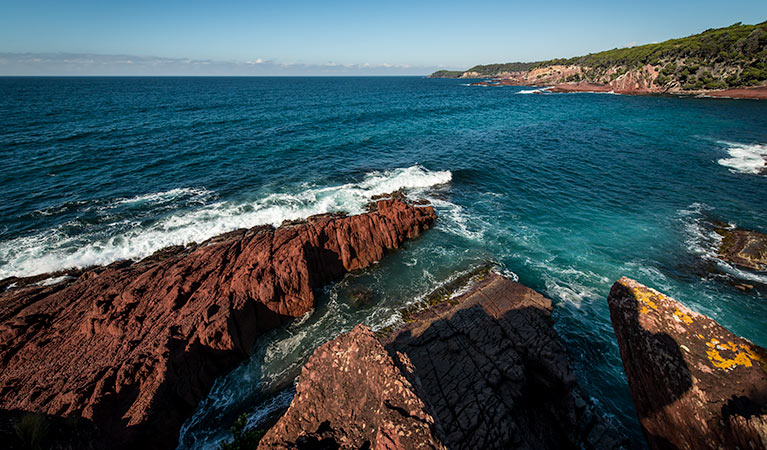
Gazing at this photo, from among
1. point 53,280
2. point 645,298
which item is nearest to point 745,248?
point 645,298

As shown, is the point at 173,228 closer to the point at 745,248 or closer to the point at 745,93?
the point at 745,248

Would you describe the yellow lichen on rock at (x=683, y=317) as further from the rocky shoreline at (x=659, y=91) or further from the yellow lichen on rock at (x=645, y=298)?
the rocky shoreline at (x=659, y=91)

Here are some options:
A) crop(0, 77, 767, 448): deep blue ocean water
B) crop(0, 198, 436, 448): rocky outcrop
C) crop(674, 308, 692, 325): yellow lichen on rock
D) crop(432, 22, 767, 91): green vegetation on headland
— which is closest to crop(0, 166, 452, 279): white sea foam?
crop(0, 77, 767, 448): deep blue ocean water

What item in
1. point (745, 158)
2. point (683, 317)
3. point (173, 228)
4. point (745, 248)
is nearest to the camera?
point (683, 317)

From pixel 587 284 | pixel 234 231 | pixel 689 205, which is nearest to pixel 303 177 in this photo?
pixel 234 231

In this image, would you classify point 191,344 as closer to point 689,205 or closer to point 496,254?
point 496,254

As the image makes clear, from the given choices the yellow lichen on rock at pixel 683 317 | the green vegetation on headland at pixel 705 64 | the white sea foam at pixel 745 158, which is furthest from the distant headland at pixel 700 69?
the yellow lichen on rock at pixel 683 317
